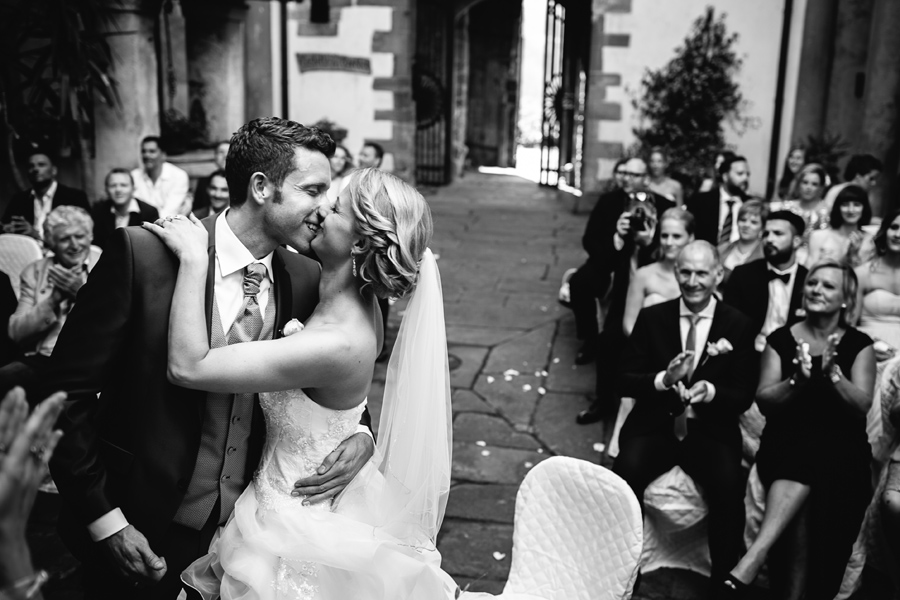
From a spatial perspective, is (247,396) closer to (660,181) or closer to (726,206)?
(726,206)

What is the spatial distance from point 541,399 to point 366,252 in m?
3.47

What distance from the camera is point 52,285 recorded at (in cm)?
378

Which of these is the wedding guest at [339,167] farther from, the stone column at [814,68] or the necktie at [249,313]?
the stone column at [814,68]

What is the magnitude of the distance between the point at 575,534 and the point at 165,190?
490 centimetres

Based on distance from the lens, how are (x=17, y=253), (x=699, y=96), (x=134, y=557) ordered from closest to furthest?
(x=134, y=557) < (x=17, y=253) < (x=699, y=96)

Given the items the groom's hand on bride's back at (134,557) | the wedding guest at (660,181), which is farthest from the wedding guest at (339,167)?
the groom's hand on bride's back at (134,557)

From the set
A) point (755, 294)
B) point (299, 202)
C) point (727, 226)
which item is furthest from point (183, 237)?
point (727, 226)

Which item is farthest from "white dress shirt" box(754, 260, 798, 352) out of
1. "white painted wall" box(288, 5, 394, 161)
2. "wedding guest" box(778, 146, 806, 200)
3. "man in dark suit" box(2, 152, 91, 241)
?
"white painted wall" box(288, 5, 394, 161)

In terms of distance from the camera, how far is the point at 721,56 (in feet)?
32.0

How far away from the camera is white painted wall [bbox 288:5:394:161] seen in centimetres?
1081

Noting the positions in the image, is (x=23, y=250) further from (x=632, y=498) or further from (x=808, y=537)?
(x=808, y=537)

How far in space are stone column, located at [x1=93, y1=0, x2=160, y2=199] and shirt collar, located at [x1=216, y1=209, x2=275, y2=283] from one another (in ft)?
18.2

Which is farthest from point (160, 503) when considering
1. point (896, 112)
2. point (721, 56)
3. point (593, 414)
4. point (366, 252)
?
point (721, 56)

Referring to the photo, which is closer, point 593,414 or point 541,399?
point 593,414
